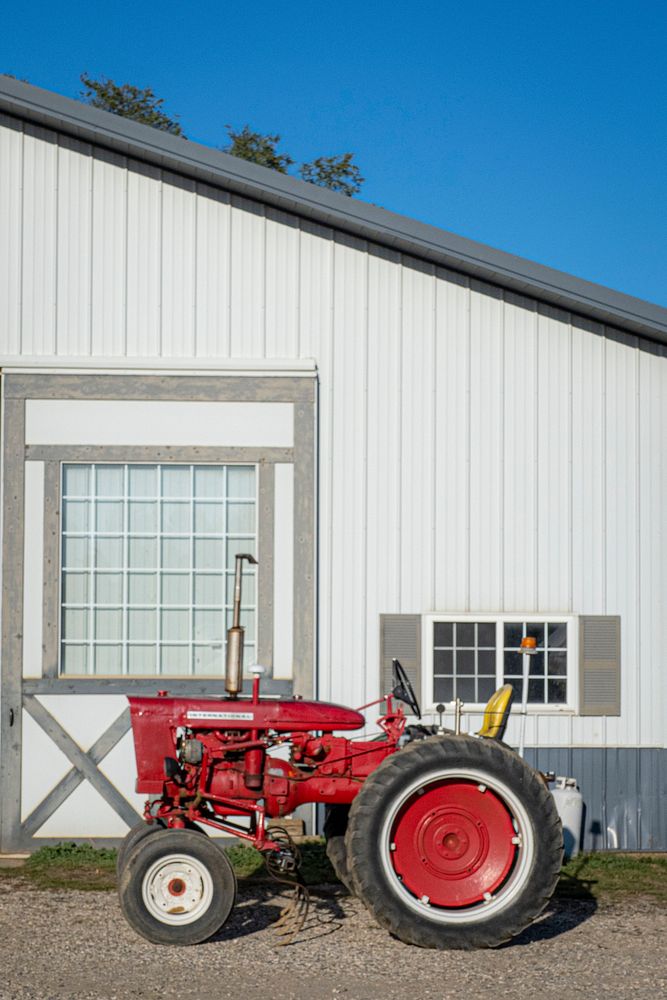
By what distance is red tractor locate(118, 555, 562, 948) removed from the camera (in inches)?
249

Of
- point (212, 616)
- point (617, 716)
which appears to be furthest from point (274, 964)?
point (617, 716)

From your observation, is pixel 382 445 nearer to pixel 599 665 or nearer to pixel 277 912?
pixel 599 665

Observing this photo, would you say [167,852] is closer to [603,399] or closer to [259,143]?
[603,399]

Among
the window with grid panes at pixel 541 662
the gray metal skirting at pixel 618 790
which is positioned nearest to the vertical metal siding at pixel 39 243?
the window with grid panes at pixel 541 662

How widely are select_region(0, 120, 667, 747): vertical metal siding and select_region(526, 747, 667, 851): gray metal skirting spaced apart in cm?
13

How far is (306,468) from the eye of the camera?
9.20 m

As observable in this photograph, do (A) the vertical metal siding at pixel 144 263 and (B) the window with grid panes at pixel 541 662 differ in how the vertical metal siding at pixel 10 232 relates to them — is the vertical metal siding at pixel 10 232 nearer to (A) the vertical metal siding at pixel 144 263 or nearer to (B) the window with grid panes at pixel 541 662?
(A) the vertical metal siding at pixel 144 263

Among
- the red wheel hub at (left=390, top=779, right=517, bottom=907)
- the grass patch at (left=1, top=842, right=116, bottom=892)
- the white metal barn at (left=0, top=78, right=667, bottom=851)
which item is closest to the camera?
the red wheel hub at (left=390, top=779, right=517, bottom=907)

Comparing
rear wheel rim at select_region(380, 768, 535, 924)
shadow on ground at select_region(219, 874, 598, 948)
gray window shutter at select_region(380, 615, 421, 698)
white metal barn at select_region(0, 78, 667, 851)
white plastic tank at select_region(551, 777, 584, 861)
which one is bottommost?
shadow on ground at select_region(219, 874, 598, 948)

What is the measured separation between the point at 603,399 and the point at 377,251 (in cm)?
203

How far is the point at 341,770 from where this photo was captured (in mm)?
6914

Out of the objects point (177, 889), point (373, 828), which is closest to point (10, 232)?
point (177, 889)

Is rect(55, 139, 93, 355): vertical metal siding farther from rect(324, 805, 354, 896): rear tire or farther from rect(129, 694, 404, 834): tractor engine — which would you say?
rect(324, 805, 354, 896): rear tire

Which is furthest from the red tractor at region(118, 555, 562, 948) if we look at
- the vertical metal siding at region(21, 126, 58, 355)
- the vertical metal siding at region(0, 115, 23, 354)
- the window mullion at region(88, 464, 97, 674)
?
the vertical metal siding at region(0, 115, 23, 354)
